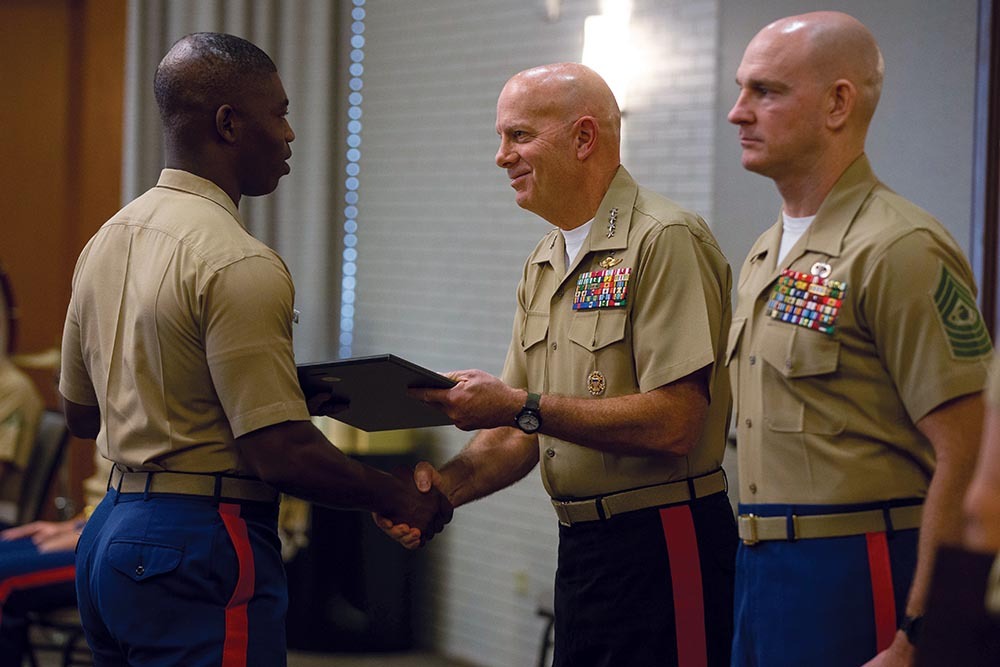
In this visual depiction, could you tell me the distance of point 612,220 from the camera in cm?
257

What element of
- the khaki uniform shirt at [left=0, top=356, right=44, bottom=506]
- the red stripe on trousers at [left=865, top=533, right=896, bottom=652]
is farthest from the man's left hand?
the khaki uniform shirt at [left=0, top=356, right=44, bottom=506]

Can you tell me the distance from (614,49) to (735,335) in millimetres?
2386

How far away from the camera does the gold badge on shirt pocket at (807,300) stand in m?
2.03

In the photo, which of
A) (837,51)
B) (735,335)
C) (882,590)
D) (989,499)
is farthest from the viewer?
(735,335)

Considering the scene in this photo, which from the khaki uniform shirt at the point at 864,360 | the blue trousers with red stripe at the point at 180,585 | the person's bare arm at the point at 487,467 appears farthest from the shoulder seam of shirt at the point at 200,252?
the khaki uniform shirt at the point at 864,360

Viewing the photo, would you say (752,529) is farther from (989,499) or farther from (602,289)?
(989,499)

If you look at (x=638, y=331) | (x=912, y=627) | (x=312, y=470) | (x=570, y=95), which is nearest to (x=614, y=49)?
(x=570, y=95)

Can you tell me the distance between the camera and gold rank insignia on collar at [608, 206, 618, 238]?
2.55 meters

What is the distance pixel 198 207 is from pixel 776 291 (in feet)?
3.45

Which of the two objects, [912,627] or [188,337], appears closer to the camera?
[912,627]

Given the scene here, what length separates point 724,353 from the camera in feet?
8.29

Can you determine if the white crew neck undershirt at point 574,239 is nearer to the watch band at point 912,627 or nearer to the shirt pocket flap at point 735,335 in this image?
the shirt pocket flap at point 735,335

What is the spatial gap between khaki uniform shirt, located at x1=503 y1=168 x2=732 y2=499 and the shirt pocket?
256mm

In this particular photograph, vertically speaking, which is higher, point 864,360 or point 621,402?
point 864,360
